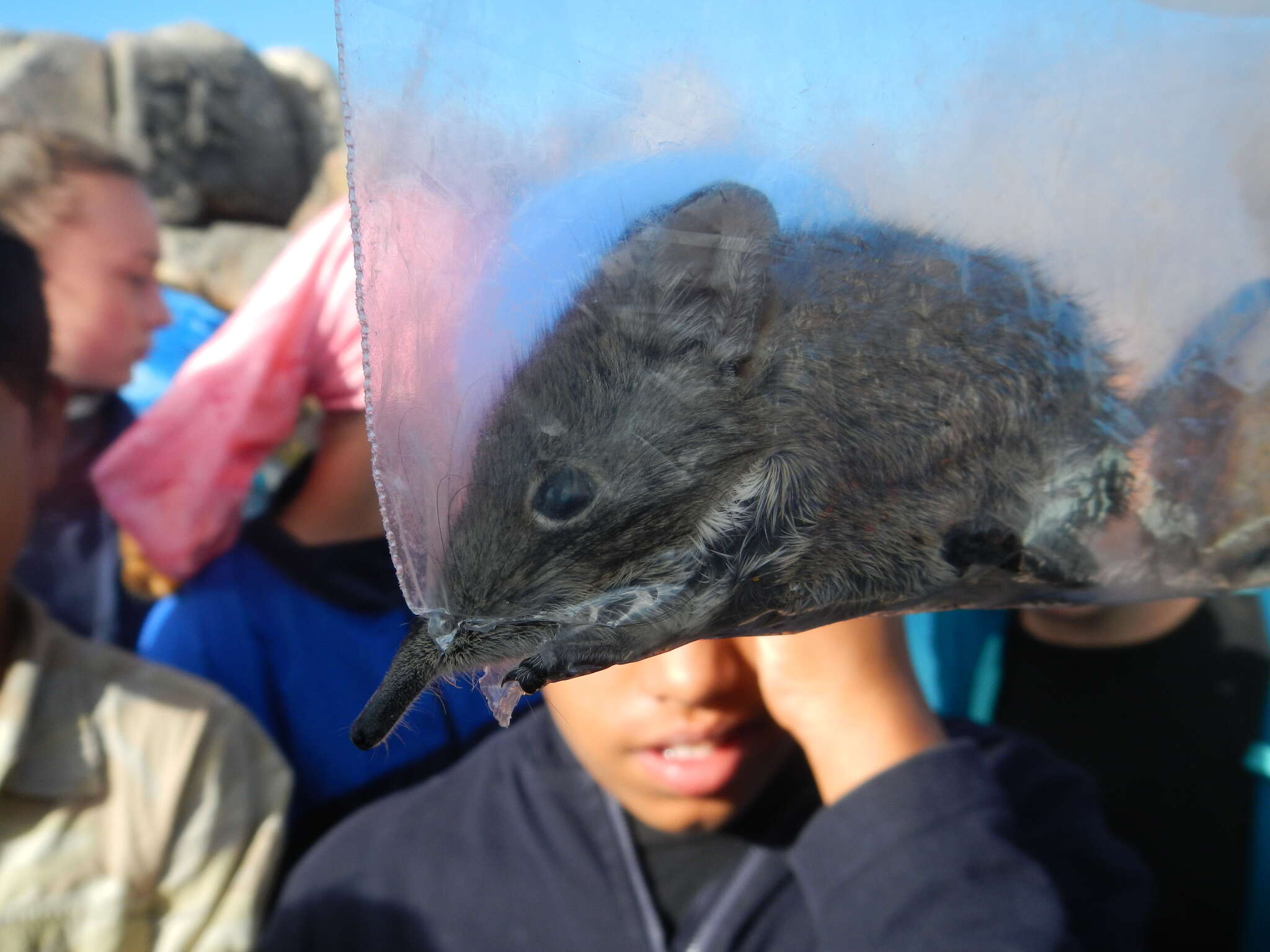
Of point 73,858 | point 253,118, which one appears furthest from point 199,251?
point 73,858

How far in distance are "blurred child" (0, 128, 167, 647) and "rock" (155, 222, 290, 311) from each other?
2369 mm

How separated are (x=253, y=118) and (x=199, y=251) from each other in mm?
844

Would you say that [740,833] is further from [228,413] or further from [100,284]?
[100,284]

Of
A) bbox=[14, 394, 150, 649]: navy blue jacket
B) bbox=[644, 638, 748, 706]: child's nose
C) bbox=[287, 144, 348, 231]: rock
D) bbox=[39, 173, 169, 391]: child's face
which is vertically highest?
bbox=[644, 638, 748, 706]: child's nose

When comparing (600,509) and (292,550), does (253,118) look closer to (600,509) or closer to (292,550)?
(292,550)

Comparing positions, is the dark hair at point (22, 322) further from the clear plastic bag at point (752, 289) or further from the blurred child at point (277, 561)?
the clear plastic bag at point (752, 289)

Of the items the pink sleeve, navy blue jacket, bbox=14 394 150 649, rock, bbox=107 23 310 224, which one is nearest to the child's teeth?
the pink sleeve

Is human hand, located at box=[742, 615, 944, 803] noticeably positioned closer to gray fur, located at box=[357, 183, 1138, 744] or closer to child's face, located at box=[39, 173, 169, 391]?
gray fur, located at box=[357, 183, 1138, 744]

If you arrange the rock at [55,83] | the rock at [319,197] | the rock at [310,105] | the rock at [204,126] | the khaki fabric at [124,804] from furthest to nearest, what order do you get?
the rock at [310,105] → the rock at [204,126] → the rock at [319,197] → the rock at [55,83] → the khaki fabric at [124,804]

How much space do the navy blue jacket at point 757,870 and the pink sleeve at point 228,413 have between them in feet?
1.48

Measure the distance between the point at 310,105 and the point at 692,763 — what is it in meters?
4.68

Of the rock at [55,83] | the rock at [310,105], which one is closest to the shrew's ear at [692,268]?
the rock at [55,83]

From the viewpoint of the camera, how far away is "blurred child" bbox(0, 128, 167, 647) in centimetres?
119

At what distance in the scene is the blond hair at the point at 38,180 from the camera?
118 cm
